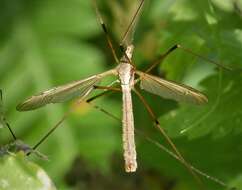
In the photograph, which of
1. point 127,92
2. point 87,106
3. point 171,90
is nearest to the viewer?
point 171,90

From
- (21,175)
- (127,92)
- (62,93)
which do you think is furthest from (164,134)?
(21,175)

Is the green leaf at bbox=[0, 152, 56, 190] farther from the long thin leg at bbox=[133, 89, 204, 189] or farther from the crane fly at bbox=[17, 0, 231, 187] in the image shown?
the long thin leg at bbox=[133, 89, 204, 189]

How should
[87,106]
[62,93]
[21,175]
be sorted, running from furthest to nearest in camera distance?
[87,106] → [62,93] → [21,175]

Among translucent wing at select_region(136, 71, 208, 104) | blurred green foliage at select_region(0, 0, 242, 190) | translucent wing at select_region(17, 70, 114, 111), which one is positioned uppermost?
translucent wing at select_region(17, 70, 114, 111)

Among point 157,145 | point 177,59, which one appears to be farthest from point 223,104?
point 157,145

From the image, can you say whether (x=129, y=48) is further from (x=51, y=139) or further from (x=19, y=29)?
(x=19, y=29)

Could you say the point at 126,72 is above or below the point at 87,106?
above

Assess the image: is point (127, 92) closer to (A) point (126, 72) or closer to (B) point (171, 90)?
(A) point (126, 72)

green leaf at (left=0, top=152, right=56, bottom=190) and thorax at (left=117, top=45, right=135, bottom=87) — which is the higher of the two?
green leaf at (left=0, top=152, right=56, bottom=190)

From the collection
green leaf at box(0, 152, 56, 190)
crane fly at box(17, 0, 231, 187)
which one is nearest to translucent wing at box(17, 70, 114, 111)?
crane fly at box(17, 0, 231, 187)
